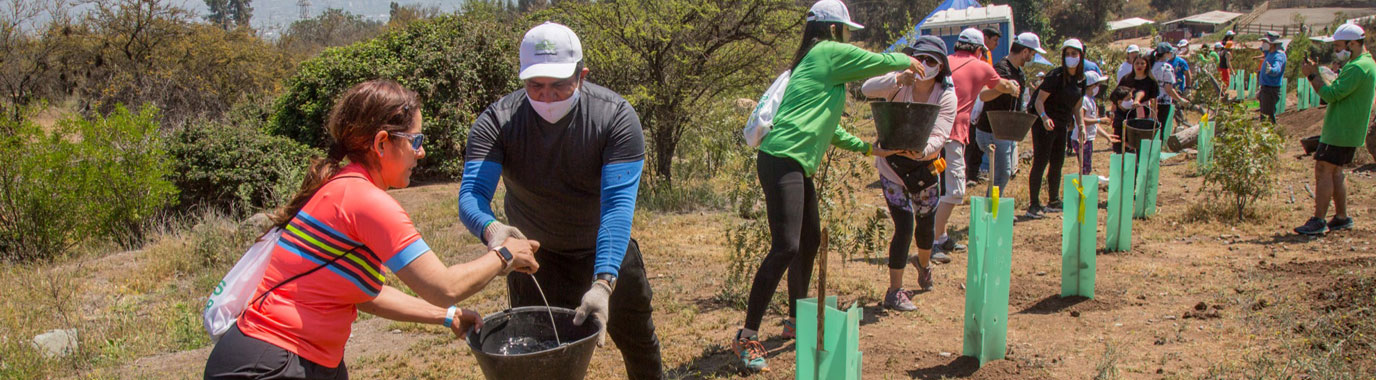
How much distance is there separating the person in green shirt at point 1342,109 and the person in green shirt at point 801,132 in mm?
4345

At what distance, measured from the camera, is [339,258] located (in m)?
2.21

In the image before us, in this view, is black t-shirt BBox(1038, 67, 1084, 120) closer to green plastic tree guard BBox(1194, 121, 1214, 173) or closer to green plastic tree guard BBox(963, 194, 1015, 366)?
green plastic tree guard BBox(1194, 121, 1214, 173)

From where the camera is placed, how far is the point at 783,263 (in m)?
3.94

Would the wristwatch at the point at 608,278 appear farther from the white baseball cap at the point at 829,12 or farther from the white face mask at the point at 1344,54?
the white face mask at the point at 1344,54

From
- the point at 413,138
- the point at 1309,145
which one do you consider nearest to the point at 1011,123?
the point at 413,138

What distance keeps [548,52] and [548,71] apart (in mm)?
63

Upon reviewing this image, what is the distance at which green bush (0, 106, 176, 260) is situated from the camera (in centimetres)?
775

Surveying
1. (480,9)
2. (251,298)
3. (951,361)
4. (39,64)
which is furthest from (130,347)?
(39,64)

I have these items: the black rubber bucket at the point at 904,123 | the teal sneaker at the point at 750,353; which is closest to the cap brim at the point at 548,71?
the teal sneaker at the point at 750,353

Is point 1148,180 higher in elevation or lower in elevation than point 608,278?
lower

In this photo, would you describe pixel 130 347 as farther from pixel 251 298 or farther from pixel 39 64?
pixel 39 64

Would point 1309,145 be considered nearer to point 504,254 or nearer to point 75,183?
point 504,254

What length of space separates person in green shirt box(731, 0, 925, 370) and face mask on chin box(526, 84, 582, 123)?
1.26 m

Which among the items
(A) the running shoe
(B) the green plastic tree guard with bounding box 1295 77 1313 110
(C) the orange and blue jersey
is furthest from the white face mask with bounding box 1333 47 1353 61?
(B) the green plastic tree guard with bounding box 1295 77 1313 110
